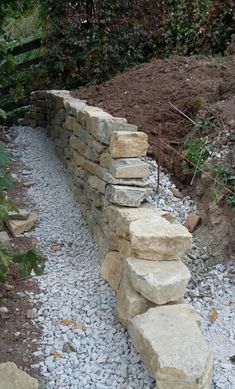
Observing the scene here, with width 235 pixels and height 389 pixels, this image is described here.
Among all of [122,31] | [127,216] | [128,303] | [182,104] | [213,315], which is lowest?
[213,315]

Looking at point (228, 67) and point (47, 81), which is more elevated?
point (228, 67)

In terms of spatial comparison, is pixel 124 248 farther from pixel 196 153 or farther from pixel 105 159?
pixel 196 153

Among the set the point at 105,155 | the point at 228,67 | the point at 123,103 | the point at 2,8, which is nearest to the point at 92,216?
the point at 105,155

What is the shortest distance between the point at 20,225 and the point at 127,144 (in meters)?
1.11

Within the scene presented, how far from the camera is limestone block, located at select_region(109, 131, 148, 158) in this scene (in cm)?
329

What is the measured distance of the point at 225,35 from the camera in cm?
652

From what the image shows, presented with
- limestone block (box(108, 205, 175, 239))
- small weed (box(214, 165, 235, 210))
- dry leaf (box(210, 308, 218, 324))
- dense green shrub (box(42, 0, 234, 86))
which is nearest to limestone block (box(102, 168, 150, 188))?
limestone block (box(108, 205, 175, 239))

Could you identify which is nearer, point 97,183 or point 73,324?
point 73,324

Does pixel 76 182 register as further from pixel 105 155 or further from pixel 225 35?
pixel 225 35

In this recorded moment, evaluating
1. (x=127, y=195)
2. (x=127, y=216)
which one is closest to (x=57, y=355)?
(x=127, y=216)

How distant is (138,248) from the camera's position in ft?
8.77

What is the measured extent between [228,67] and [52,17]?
2.57 metres

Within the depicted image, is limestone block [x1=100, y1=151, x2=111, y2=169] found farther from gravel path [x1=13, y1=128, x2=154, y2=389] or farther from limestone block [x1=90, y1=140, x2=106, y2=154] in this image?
gravel path [x1=13, y1=128, x2=154, y2=389]

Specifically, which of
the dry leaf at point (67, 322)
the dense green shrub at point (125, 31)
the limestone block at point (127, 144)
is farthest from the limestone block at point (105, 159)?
the dense green shrub at point (125, 31)
